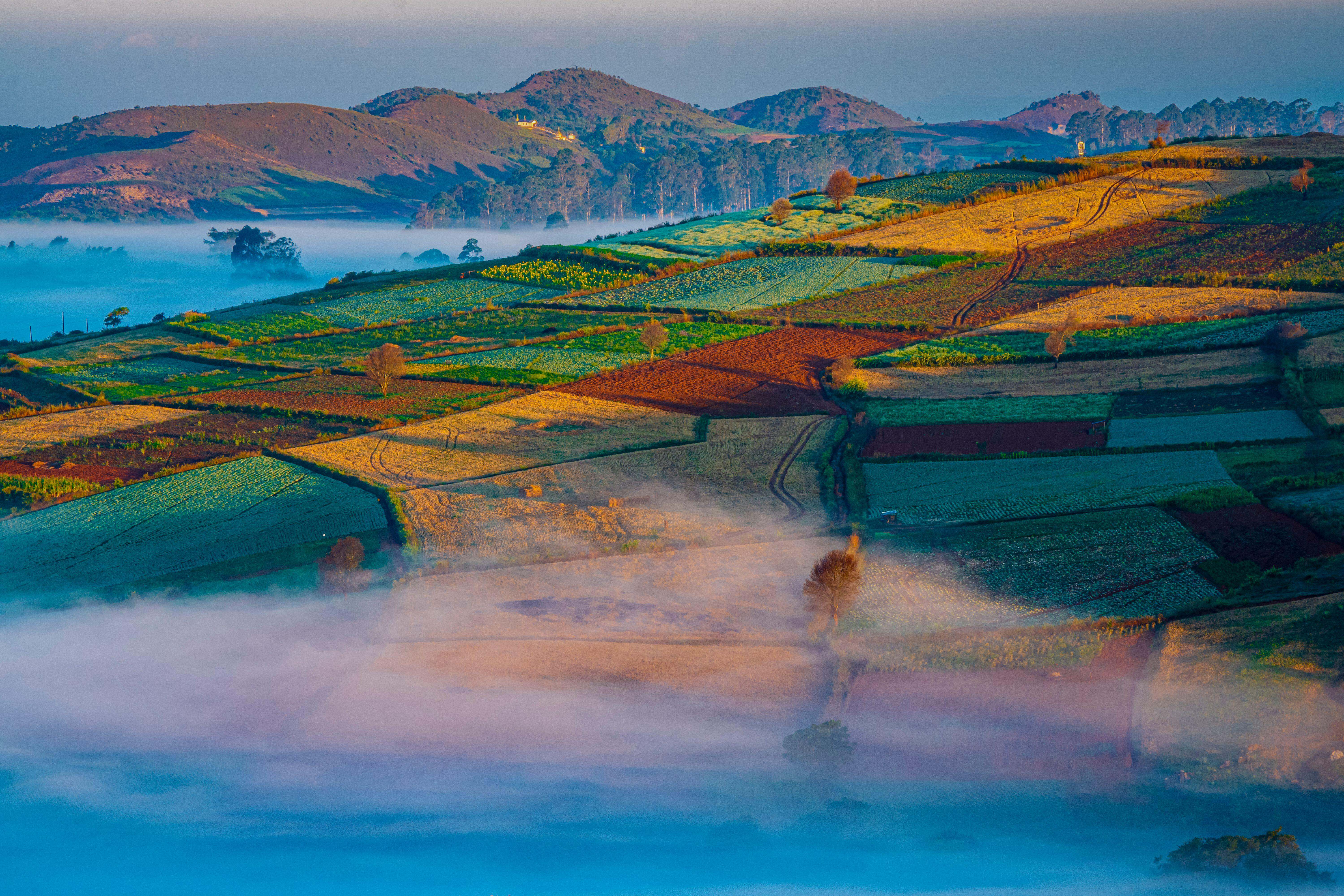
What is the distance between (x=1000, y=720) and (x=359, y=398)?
54367 millimetres

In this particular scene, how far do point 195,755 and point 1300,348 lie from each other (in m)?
64.9

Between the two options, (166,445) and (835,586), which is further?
(166,445)

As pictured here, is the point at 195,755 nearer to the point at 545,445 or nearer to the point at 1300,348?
the point at 545,445

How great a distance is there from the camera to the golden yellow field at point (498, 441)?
202 ft

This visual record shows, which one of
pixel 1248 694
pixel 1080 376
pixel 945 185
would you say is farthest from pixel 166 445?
pixel 945 185

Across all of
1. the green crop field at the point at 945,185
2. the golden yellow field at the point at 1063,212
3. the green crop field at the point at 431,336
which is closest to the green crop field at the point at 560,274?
the green crop field at the point at 431,336

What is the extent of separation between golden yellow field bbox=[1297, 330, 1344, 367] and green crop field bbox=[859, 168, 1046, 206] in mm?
63207

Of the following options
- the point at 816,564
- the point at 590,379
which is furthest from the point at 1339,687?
the point at 590,379

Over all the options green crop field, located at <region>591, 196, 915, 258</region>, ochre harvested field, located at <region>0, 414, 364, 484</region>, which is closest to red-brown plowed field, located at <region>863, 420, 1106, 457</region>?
ochre harvested field, located at <region>0, 414, 364, 484</region>

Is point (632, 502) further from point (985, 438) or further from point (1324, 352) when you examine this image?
point (1324, 352)

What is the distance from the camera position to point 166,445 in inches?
2685

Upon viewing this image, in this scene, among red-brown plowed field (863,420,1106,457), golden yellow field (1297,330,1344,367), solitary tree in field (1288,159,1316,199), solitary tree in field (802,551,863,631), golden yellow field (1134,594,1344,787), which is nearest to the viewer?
golden yellow field (1134,594,1344,787)

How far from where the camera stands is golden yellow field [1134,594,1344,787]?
33.8 m

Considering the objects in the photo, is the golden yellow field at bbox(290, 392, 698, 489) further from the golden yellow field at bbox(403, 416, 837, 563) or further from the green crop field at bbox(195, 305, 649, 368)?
the green crop field at bbox(195, 305, 649, 368)
